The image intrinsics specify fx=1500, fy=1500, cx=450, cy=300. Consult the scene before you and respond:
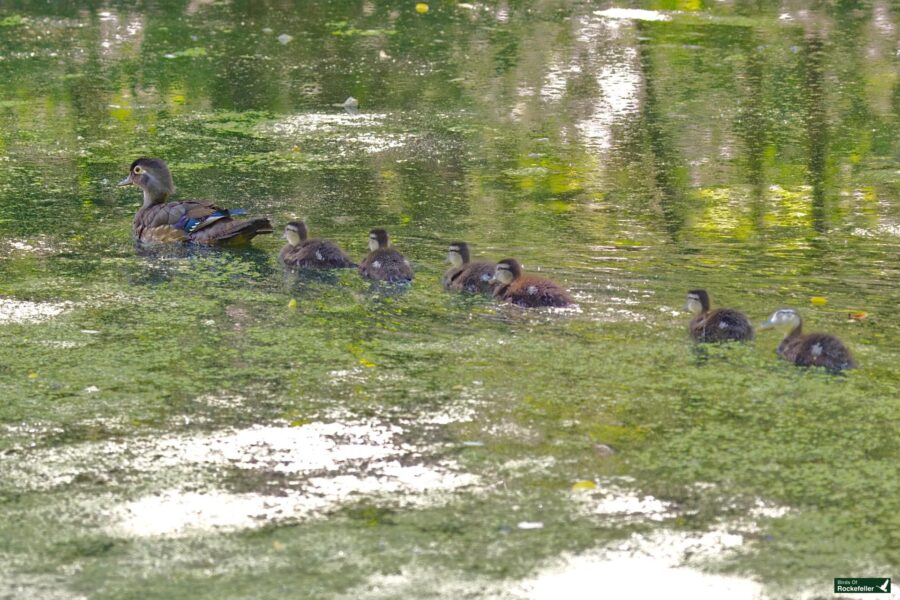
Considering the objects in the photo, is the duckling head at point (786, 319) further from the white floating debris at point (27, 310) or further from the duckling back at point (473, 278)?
the white floating debris at point (27, 310)

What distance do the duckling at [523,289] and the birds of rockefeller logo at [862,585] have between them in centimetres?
291

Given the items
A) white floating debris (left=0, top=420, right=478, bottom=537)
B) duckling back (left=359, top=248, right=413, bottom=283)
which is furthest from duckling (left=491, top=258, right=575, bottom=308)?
white floating debris (left=0, top=420, right=478, bottom=537)

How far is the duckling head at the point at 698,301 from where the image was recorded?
6.87m

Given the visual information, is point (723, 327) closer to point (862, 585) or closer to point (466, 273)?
point (466, 273)

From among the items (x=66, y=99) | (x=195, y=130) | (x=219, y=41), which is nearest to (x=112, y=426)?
(x=195, y=130)

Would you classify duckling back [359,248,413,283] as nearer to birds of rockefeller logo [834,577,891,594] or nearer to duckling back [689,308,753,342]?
duckling back [689,308,753,342]

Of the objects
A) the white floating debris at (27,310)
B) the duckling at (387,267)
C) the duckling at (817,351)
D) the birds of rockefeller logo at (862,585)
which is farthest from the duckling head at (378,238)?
the birds of rockefeller logo at (862,585)

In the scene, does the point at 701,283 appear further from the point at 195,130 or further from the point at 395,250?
the point at 195,130

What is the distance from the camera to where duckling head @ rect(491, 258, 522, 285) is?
7422 millimetres

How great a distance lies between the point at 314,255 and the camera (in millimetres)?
7938

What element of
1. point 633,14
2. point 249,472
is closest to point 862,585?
point 249,472

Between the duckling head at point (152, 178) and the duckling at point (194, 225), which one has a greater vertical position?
the duckling head at point (152, 178)

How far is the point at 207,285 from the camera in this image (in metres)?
7.82

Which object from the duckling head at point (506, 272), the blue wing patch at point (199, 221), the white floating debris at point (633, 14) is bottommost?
the blue wing patch at point (199, 221)
